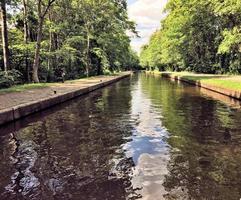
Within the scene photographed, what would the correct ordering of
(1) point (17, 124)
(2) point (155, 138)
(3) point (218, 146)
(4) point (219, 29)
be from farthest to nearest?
(4) point (219, 29) < (1) point (17, 124) < (2) point (155, 138) < (3) point (218, 146)

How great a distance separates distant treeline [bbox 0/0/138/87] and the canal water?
721 inches

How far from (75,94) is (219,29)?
33623 mm

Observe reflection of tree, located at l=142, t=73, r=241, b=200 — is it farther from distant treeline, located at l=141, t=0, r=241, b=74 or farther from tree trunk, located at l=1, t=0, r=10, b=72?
distant treeline, located at l=141, t=0, r=241, b=74

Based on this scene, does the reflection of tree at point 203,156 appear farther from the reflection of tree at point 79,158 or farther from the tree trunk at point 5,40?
the tree trunk at point 5,40

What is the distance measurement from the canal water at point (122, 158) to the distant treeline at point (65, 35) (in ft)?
60.1

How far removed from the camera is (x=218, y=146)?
358 inches

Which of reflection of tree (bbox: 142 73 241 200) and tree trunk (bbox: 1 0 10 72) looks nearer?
reflection of tree (bbox: 142 73 241 200)

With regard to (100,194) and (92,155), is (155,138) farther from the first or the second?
(100,194)

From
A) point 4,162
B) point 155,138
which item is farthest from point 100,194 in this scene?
point 155,138

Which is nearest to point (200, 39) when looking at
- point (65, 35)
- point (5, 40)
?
point (65, 35)

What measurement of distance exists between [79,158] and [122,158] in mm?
999

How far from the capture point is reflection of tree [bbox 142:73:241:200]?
239 inches

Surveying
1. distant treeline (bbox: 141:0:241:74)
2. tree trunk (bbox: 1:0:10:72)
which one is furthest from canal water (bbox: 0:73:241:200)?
distant treeline (bbox: 141:0:241:74)

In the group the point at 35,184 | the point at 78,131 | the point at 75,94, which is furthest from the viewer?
the point at 75,94
